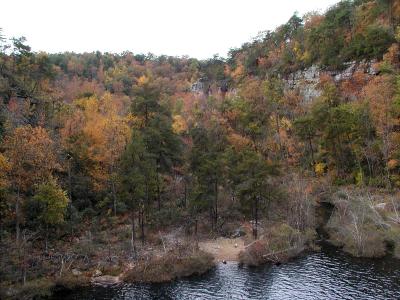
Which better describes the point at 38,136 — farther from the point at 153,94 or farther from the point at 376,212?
the point at 376,212

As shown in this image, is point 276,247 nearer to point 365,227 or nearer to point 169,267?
point 365,227

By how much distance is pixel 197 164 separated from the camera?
44.7 m

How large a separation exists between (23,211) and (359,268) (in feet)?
91.5

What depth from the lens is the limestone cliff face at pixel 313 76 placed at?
75.6 metres

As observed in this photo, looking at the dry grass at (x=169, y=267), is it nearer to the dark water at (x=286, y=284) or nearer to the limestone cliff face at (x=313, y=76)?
the dark water at (x=286, y=284)

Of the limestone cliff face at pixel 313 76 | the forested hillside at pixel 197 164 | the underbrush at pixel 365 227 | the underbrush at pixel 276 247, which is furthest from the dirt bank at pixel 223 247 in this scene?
the limestone cliff face at pixel 313 76

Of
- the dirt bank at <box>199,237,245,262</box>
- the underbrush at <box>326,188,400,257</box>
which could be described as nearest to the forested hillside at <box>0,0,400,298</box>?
the underbrush at <box>326,188,400,257</box>

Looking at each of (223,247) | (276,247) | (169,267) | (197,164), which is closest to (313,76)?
(197,164)

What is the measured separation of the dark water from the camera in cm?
2980

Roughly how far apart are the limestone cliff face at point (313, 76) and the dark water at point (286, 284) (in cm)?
4835

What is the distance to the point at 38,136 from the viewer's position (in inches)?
1331

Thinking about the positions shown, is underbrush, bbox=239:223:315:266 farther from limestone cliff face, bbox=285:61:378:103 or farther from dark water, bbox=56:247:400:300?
limestone cliff face, bbox=285:61:378:103

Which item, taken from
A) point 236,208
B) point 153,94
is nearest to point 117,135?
point 153,94

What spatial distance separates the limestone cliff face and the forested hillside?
47 cm
